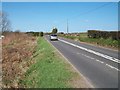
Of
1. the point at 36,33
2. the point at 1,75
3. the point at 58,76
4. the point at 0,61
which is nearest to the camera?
the point at 58,76

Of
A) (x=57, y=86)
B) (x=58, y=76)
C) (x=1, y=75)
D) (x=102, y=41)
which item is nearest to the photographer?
(x=57, y=86)

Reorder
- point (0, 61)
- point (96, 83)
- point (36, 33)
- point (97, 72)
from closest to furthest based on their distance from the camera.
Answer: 1. point (96, 83)
2. point (97, 72)
3. point (0, 61)
4. point (36, 33)

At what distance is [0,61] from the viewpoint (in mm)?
24125

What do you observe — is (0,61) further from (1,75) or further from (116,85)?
(116,85)

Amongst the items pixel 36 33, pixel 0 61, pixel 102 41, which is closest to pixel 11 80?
pixel 0 61

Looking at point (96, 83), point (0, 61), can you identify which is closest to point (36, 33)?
point (0, 61)

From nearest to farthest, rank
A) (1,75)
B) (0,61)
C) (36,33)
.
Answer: (1,75), (0,61), (36,33)

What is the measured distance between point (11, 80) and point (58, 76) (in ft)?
13.4

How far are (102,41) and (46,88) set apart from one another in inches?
1121

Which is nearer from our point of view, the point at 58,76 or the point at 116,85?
the point at 116,85

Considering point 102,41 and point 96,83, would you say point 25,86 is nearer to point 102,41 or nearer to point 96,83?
point 96,83

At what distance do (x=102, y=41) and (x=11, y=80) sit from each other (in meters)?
24.8

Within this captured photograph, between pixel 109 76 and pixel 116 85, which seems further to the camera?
pixel 109 76

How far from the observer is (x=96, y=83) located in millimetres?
10734
